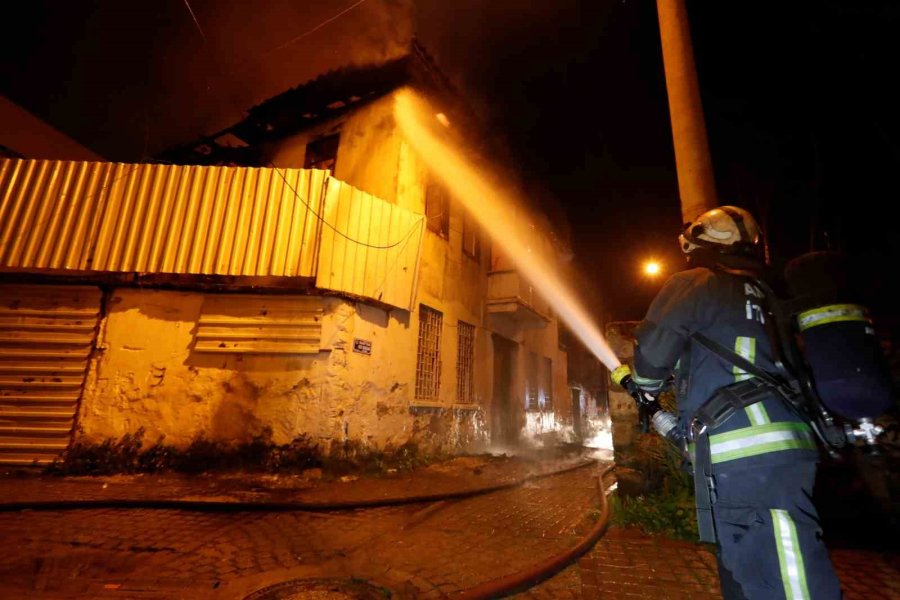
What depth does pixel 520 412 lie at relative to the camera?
14.0 meters

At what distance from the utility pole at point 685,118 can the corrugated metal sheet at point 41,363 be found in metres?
8.94

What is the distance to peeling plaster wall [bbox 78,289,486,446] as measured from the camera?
700 cm

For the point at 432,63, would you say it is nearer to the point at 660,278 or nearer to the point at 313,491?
the point at 313,491

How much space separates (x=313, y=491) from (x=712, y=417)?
5566 millimetres

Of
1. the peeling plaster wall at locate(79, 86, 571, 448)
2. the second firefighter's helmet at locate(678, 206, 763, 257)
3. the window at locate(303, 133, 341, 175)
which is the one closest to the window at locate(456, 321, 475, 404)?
the peeling plaster wall at locate(79, 86, 571, 448)

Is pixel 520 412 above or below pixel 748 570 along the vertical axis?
above

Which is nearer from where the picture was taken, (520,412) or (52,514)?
(52,514)

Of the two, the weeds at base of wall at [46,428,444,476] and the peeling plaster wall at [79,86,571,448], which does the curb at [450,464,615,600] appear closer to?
the weeds at base of wall at [46,428,444,476]

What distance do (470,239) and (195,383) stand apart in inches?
317

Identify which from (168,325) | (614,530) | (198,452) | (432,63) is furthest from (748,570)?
(432,63)

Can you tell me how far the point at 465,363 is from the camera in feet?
38.1

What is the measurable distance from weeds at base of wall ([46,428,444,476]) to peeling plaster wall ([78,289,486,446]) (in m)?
0.13

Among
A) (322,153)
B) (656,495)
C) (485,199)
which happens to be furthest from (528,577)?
(485,199)

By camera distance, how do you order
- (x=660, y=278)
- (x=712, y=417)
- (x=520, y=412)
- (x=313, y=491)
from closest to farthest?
(x=712, y=417), (x=313, y=491), (x=520, y=412), (x=660, y=278)
